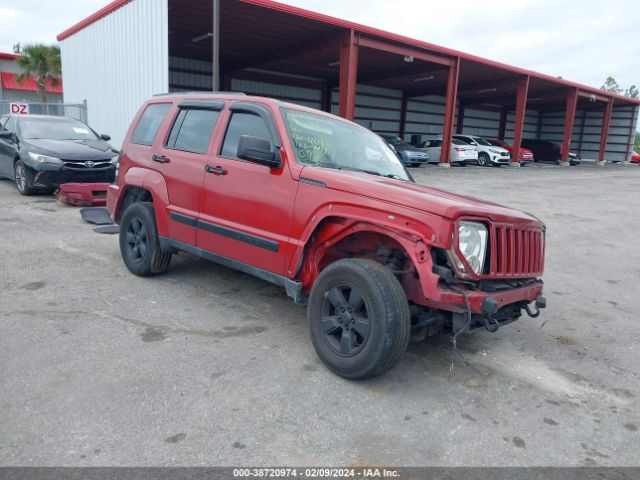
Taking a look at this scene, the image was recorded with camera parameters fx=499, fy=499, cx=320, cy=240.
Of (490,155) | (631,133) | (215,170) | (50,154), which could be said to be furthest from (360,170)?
(631,133)

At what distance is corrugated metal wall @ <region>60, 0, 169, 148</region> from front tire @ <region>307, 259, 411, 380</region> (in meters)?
12.4

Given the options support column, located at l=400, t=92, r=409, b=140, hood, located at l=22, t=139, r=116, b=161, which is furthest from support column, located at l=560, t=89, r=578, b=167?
hood, located at l=22, t=139, r=116, b=161

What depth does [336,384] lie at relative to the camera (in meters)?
3.29

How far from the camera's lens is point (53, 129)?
1079cm

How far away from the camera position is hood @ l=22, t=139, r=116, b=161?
9.71 meters

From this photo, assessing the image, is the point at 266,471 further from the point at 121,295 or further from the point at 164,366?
the point at 121,295

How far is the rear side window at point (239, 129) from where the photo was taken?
4.21 m

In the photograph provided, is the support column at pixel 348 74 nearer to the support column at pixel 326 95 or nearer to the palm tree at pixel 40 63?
the support column at pixel 326 95

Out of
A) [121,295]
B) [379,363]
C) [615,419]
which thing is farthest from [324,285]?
[121,295]

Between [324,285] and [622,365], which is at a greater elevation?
[324,285]

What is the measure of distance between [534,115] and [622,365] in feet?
147

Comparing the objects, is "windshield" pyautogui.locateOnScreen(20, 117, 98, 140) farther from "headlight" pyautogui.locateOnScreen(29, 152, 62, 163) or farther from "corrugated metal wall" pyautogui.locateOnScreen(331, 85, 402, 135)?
"corrugated metal wall" pyautogui.locateOnScreen(331, 85, 402, 135)

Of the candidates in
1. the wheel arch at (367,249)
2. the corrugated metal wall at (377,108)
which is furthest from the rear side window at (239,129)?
the corrugated metal wall at (377,108)

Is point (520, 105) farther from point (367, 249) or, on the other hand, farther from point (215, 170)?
point (367, 249)
